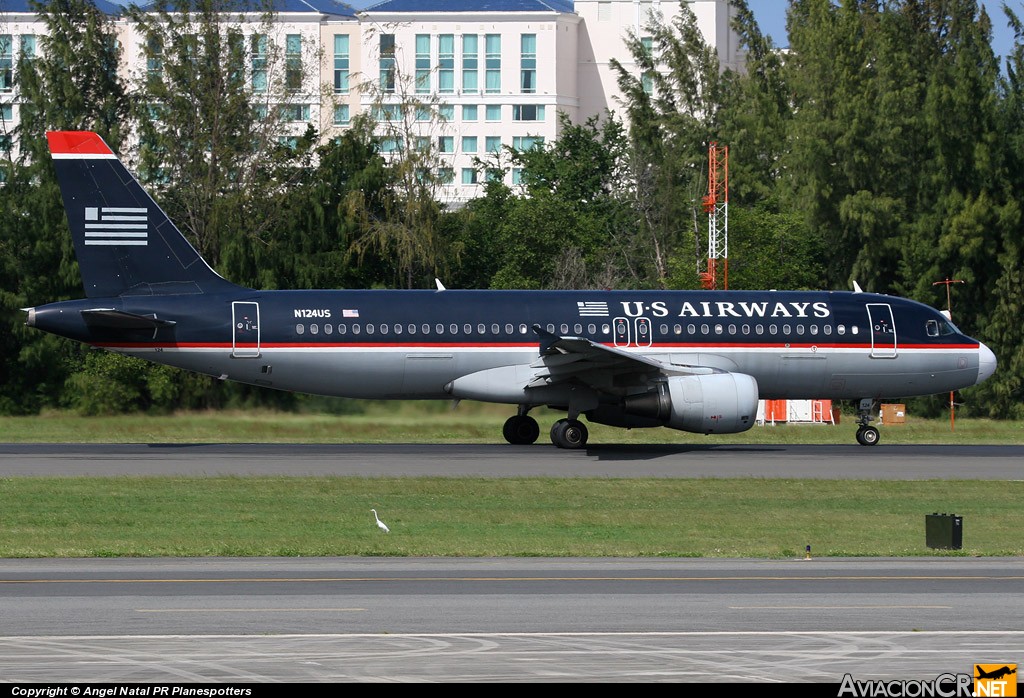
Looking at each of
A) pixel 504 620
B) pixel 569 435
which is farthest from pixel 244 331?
pixel 504 620

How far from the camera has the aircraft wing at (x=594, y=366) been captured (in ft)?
108

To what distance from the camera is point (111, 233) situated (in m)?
34.9

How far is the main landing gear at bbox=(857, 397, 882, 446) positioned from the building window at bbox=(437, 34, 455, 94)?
75.3 metres

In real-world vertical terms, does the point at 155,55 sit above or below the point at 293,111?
above

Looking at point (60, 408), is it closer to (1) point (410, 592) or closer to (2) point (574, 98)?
(1) point (410, 592)

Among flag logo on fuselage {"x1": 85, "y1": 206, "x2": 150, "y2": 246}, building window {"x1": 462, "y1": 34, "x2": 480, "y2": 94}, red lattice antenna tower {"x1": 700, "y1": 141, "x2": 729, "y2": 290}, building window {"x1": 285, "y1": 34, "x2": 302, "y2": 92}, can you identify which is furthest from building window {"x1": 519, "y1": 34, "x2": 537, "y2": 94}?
flag logo on fuselage {"x1": 85, "y1": 206, "x2": 150, "y2": 246}

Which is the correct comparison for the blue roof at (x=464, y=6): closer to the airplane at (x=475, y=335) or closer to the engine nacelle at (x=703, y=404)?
the airplane at (x=475, y=335)

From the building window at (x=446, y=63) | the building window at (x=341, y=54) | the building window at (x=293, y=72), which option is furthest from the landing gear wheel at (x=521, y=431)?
the building window at (x=341, y=54)

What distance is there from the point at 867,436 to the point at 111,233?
19937 millimetres

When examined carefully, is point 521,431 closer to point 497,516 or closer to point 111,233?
point 111,233

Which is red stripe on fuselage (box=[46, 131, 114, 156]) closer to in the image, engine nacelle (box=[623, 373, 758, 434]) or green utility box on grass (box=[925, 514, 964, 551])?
engine nacelle (box=[623, 373, 758, 434])

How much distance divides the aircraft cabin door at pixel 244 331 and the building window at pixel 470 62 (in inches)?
3096

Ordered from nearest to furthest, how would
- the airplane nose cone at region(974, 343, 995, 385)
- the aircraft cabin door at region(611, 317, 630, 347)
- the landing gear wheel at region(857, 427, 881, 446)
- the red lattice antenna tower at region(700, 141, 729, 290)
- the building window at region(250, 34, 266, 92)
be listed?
the aircraft cabin door at region(611, 317, 630, 347), the landing gear wheel at region(857, 427, 881, 446), the airplane nose cone at region(974, 343, 995, 385), the red lattice antenna tower at region(700, 141, 729, 290), the building window at region(250, 34, 266, 92)

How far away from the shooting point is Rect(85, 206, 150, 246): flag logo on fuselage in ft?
115
